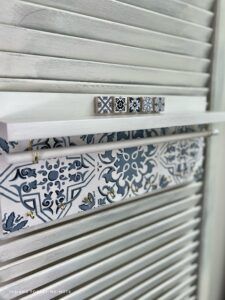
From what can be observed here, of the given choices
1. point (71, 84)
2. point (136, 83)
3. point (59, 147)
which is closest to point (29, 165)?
point (59, 147)

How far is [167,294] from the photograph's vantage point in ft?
2.85

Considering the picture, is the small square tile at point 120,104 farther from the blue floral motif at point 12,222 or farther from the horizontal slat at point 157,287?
the horizontal slat at point 157,287

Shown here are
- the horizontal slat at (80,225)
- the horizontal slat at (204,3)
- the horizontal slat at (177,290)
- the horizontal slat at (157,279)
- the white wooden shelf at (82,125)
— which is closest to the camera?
the white wooden shelf at (82,125)

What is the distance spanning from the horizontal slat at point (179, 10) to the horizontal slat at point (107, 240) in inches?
19.5

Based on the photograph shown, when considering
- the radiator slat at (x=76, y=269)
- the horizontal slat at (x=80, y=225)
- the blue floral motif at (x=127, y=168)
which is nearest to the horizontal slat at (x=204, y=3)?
the blue floral motif at (x=127, y=168)

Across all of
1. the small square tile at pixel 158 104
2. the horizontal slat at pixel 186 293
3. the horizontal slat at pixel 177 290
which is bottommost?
the horizontal slat at pixel 186 293

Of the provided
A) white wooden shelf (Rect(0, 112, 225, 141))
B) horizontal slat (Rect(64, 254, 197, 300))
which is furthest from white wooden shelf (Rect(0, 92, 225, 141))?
horizontal slat (Rect(64, 254, 197, 300))

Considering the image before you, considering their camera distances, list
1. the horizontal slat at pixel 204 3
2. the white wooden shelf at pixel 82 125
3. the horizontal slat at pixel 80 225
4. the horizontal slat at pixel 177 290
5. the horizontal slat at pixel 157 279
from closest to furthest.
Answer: the white wooden shelf at pixel 82 125
the horizontal slat at pixel 80 225
the horizontal slat at pixel 157 279
the horizontal slat at pixel 204 3
the horizontal slat at pixel 177 290

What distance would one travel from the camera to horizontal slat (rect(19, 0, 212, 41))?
54 cm

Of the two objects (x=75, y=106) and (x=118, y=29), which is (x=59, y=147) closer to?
(x=75, y=106)

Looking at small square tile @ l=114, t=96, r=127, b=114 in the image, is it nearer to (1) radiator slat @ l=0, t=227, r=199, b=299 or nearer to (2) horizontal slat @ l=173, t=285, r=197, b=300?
(1) radiator slat @ l=0, t=227, r=199, b=299

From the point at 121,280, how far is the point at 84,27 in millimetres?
590

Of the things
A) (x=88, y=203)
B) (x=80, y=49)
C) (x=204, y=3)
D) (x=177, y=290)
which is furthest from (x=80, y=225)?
(x=204, y=3)

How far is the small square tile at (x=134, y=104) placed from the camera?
628 mm
